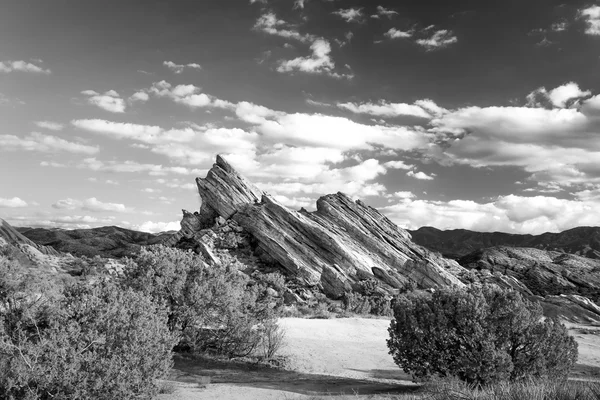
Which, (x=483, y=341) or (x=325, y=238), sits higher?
(x=325, y=238)

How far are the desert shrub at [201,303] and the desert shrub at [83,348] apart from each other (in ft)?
18.8

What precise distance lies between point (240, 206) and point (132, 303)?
46.2 metres

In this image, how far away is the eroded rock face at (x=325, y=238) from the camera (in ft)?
148

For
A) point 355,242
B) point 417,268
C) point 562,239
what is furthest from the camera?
point 562,239

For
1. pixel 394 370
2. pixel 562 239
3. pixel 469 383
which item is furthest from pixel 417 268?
pixel 562 239

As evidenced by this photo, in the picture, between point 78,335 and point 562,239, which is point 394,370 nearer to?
point 78,335

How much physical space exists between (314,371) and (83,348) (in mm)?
10024

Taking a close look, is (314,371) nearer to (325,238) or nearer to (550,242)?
(325,238)

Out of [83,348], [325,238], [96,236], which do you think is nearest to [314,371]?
[83,348]

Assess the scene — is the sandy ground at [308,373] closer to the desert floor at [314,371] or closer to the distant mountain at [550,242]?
the desert floor at [314,371]

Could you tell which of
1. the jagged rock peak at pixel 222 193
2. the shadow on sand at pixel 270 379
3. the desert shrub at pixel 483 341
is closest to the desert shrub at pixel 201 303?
the shadow on sand at pixel 270 379

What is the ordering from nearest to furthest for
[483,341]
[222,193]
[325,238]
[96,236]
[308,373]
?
[483,341], [308,373], [325,238], [222,193], [96,236]

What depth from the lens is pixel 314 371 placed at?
55.6 ft

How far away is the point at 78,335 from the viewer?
942 centimetres
